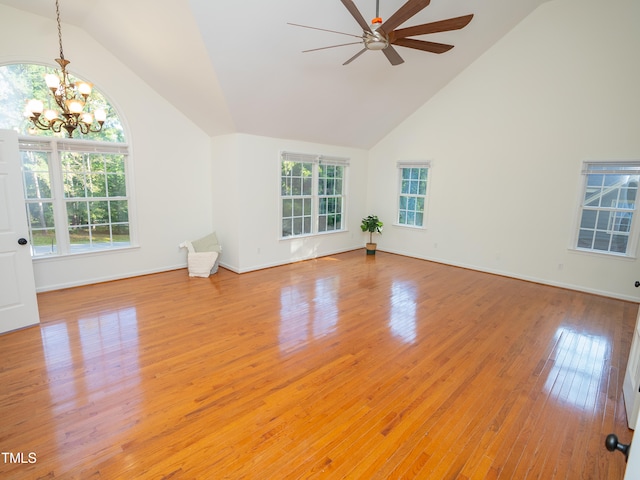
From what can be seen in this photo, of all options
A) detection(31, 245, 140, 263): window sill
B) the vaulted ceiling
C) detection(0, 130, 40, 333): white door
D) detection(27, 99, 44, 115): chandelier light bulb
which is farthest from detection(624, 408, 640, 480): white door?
detection(31, 245, 140, 263): window sill

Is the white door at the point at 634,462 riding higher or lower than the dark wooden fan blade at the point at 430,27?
lower

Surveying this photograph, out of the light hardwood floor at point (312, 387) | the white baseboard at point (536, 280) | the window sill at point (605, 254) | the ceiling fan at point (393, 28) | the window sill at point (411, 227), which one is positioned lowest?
the light hardwood floor at point (312, 387)

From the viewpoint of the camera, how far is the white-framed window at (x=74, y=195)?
170 inches

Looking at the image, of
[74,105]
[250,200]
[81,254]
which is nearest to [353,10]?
[74,105]

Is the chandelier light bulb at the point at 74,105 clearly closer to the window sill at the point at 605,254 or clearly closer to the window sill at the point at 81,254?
the window sill at the point at 81,254

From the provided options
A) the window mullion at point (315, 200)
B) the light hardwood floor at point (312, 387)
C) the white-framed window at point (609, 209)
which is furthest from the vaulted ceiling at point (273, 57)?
the light hardwood floor at point (312, 387)

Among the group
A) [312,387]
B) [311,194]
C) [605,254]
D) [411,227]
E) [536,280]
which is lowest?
[312,387]

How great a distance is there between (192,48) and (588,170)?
222 inches

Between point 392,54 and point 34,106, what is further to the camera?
point 392,54

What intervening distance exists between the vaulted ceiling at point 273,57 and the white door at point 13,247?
1.85m

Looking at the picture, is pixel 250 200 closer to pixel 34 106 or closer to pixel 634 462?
pixel 34 106

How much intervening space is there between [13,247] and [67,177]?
158 cm

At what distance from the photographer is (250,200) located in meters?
5.57

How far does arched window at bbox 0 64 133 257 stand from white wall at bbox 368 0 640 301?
5328 mm
